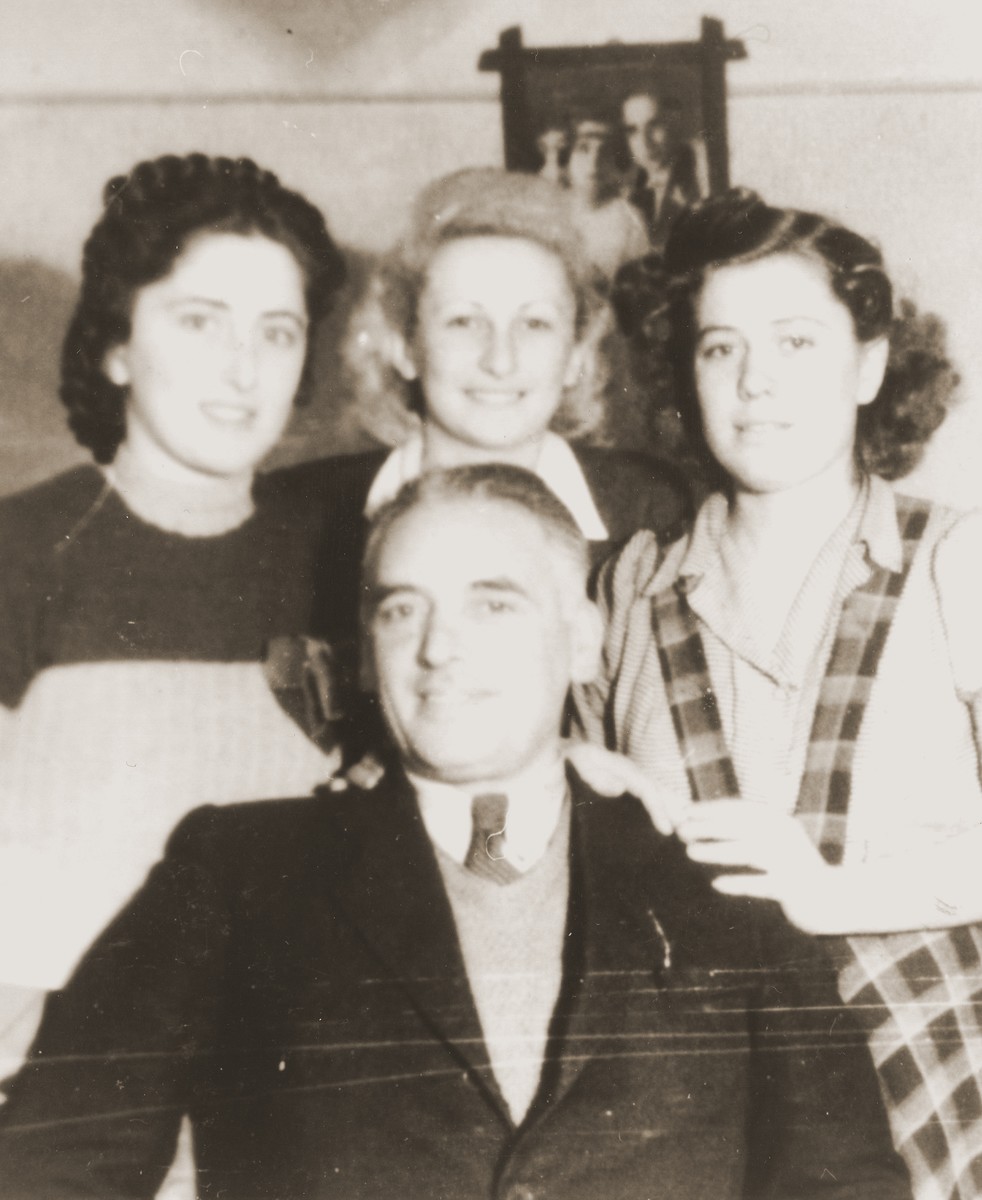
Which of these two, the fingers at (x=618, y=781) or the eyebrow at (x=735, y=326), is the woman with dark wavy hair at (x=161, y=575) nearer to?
the fingers at (x=618, y=781)

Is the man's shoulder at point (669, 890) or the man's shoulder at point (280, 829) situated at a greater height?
the man's shoulder at point (280, 829)

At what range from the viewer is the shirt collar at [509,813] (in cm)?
127

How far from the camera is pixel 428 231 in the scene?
4.77 feet

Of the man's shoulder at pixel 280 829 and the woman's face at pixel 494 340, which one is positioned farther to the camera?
the woman's face at pixel 494 340

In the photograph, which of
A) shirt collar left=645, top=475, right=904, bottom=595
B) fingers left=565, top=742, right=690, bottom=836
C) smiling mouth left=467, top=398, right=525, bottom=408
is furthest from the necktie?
smiling mouth left=467, top=398, right=525, bottom=408

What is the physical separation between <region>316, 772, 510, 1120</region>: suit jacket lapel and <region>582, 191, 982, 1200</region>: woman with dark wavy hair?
0.88 ft

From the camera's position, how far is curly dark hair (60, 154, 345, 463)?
1420 mm

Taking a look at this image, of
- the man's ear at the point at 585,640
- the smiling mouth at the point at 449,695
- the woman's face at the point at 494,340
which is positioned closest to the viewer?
the smiling mouth at the point at 449,695

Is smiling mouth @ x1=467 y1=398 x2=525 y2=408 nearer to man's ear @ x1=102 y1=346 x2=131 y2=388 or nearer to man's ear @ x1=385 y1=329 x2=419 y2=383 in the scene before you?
man's ear @ x1=385 y1=329 x2=419 y2=383

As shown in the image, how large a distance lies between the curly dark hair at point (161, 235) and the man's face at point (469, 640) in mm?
348

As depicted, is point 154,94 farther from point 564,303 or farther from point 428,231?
point 564,303

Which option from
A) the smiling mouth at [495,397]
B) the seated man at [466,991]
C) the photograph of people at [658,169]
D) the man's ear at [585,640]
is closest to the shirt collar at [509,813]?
the seated man at [466,991]

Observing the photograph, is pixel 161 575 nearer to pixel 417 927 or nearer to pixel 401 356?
pixel 401 356

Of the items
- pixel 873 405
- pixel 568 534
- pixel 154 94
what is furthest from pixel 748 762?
pixel 154 94
